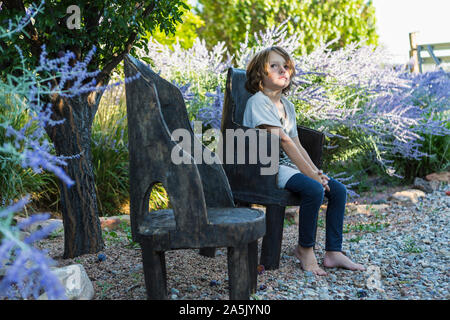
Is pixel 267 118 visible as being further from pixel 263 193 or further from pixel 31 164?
pixel 31 164

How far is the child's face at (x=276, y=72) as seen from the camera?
2732mm

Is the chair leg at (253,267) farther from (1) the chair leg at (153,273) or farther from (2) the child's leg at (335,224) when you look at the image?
(2) the child's leg at (335,224)

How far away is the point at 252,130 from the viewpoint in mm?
2455

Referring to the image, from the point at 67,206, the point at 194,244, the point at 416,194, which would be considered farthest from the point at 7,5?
the point at 416,194

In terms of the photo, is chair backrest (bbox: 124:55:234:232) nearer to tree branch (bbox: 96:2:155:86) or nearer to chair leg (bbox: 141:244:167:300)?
chair leg (bbox: 141:244:167:300)

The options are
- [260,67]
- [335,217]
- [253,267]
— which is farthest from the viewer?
[260,67]

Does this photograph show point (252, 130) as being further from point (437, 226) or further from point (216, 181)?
point (437, 226)

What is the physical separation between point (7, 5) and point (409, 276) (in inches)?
107

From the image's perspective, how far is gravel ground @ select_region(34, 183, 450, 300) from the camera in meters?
2.21

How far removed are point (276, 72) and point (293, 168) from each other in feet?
1.96

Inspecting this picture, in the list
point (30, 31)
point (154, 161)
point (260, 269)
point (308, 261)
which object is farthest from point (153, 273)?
point (30, 31)

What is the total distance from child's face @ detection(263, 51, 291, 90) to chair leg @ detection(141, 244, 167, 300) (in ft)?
4.45

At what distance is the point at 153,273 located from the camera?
5.93 feet
